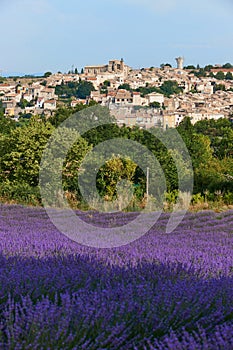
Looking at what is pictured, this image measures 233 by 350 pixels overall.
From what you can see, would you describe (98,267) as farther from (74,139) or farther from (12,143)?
(12,143)

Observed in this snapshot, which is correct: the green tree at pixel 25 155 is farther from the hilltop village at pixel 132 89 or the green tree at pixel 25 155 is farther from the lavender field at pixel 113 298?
the hilltop village at pixel 132 89

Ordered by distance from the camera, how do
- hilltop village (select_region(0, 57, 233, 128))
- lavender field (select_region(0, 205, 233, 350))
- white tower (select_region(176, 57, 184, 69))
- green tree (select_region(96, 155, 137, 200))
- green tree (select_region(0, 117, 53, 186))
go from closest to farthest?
1. lavender field (select_region(0, 205, 233, 350))
2. green tree (select_region(96, 155, 137, 200))
3. green tree (select_region(0, 117, 53, 186))
4. hilltop village (select_region(0, 57, 233, 128))
5. white tower (select_region(176, 57, 184, 69))

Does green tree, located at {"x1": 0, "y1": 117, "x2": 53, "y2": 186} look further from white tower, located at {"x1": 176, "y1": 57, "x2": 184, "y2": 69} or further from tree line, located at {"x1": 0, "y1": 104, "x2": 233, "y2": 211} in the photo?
white tower, located at {"x1": 176, "y1": 57, "x2": 184, "y2": 69}

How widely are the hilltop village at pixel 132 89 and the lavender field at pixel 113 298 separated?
66261mm

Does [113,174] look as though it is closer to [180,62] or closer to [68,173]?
[68,173]

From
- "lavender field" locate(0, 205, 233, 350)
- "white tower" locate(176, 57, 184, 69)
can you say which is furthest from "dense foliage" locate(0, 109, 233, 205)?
"white tower" locate(176, 57, 184, 69)

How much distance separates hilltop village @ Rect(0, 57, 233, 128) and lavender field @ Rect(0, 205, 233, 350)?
66.3 meters

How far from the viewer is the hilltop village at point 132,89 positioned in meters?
86.4

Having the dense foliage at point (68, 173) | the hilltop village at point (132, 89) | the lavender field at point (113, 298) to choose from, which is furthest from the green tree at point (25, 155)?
the hilltop village at point (132, 89)

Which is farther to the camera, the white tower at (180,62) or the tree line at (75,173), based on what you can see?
the white tower at (180,62)

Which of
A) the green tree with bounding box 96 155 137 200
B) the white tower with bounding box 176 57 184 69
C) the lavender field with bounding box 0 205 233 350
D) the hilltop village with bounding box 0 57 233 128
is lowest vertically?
the lavender field with bounding box 0 205 233 350

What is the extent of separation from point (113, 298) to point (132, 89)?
10944 cm

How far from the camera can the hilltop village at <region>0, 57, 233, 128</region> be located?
283 feet

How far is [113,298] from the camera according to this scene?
233 cm
